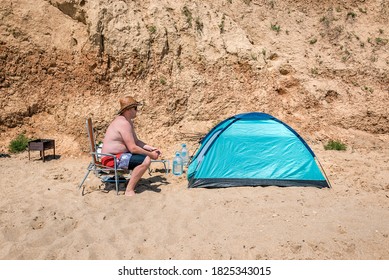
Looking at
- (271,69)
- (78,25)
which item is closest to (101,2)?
(78,25)

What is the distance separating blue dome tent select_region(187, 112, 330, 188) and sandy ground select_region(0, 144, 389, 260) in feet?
0.69

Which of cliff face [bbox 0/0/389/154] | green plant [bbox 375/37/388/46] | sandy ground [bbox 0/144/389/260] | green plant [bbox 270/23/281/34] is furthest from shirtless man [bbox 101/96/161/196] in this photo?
green plant [bbox 375/37/388/46]

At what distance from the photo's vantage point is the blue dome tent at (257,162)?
5703 millimetres

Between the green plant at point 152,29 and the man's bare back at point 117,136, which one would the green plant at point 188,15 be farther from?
the man's bare back at point 117,136

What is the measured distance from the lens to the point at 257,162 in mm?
5766

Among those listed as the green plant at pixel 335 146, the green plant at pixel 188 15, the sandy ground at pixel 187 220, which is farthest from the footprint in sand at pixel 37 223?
the green plant at pixel 188 15

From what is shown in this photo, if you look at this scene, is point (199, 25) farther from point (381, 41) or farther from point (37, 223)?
point (37, 223)

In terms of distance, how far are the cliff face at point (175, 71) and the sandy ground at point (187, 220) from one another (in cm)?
299

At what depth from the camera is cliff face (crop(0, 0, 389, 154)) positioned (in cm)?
862

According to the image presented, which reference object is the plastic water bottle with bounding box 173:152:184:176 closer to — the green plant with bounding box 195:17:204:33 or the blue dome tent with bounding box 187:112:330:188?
the blue dome tent with bounding box 187:112:330:188

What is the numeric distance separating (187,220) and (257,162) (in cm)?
211

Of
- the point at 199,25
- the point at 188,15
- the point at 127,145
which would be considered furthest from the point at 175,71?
the point at 127,145
